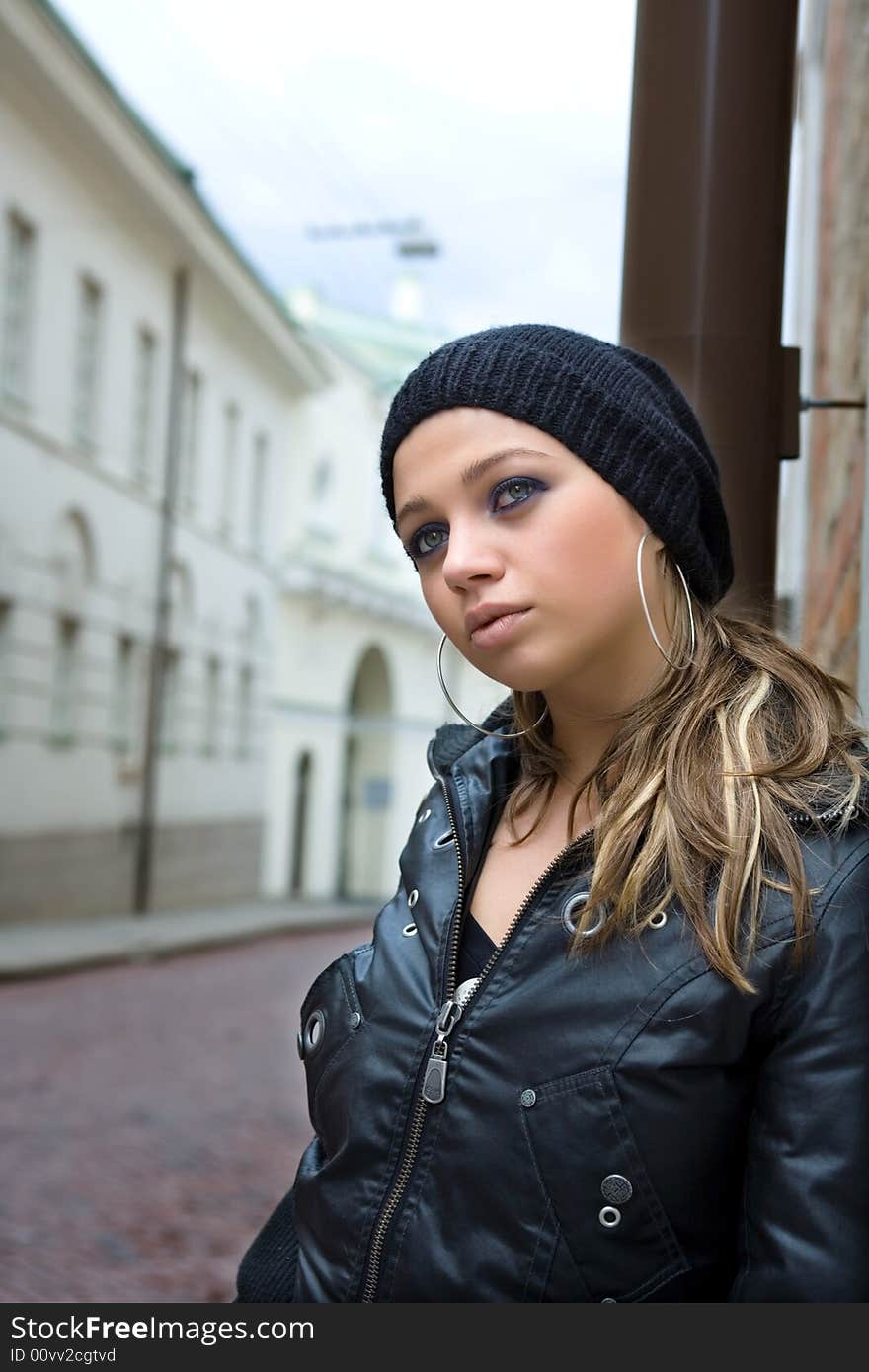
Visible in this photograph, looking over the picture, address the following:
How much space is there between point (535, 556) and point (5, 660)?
17.1 m

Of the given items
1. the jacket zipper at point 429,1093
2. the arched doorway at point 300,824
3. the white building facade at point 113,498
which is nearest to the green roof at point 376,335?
the white building facade at point 113,498

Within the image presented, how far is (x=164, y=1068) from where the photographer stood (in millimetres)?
9594

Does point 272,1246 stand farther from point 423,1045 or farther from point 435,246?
point 435,246

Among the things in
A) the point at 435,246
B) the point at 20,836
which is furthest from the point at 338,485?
the point at 20,836

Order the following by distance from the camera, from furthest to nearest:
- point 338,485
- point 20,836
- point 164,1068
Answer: point 338,485, point 20,836, point 164,1068

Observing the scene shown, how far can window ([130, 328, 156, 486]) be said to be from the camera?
21484mm

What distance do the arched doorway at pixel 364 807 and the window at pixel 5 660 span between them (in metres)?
Result: 13.0

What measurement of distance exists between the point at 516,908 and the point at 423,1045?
0.18 m

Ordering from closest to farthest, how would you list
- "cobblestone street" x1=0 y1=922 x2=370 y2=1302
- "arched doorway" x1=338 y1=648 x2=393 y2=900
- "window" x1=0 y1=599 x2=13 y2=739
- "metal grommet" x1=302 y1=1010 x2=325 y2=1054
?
"metal grommet" x1=302 y1=1010 x2=325 y2=1054, "cobblestone street" x1=0 y1=922 x2=370 y2=1302, "window" x1=0 y1=599 x2=13 y2=739, "arched doorway" x1=338 y1=648 x2=393 y2=900

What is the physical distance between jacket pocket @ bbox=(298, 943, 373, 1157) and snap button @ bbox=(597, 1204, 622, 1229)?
12.6 inches

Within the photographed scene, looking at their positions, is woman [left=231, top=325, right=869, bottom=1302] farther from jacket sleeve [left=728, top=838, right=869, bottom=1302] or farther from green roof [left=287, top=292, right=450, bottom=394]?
green roof [left=287, top=292, right=450, bottom=394]

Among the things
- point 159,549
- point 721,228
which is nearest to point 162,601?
point 159,549

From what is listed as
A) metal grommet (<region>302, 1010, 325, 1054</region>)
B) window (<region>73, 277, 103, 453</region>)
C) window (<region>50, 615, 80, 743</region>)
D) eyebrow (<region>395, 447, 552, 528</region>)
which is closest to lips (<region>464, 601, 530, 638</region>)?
eyebrow (<region>395, 447, 552, 528</region>)

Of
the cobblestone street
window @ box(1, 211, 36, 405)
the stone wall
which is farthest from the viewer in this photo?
window @ box(1, 211, 36, 405)
